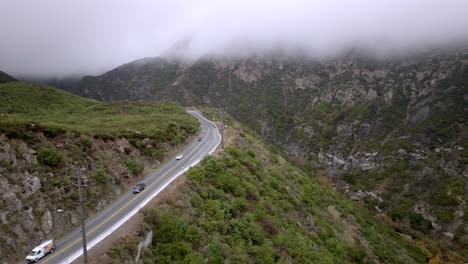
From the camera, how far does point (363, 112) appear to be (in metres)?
140

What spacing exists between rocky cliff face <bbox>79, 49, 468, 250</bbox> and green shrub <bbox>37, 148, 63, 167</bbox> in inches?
2973

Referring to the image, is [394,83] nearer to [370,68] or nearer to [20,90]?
[370,68]

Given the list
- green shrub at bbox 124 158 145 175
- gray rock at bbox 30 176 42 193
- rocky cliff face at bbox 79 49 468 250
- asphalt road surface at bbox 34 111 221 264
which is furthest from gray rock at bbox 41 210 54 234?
rocky cliff face at bbox 79 49 468 250

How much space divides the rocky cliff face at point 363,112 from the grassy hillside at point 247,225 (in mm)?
43892

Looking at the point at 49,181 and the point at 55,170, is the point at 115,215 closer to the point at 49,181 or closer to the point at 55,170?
the point at 49,181

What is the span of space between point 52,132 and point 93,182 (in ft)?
21.7

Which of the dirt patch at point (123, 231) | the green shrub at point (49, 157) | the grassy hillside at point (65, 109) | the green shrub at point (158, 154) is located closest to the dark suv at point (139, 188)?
the dirt patch at point (123, 231)

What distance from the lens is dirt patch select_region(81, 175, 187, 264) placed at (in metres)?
19.1

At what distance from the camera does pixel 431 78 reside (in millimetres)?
138375

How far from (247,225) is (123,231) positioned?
992 cm

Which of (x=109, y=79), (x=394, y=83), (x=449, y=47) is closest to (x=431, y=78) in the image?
(x=394, y=83)

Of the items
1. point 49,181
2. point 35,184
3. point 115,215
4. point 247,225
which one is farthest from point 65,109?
point 247,225

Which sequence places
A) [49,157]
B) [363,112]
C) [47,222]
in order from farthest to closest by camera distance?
[363,112] → [49,157] → [47,222]

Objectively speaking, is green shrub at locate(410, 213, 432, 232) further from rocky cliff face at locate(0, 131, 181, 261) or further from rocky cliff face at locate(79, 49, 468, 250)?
rocky cliff face at locate(0, 131, 181, 261)
